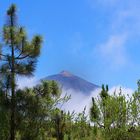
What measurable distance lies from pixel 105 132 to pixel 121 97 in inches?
126

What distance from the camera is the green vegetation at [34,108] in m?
34.8

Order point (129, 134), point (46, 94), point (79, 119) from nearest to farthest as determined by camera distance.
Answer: point (129, 134) < point (46, 94) < point (79, 119)

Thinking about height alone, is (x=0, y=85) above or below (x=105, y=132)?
above

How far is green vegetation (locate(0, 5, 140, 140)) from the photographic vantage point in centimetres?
3475

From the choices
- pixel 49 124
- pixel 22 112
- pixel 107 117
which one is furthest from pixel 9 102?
pixel 107 117

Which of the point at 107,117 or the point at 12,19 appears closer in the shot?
the point at 107,117

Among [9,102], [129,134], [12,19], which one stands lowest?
[129,134]

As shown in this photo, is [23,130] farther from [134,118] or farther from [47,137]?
[134,118]

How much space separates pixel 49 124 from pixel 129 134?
22.3 feet

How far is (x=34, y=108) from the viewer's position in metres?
36.0

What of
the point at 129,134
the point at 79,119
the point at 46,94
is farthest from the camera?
the point at 79,119

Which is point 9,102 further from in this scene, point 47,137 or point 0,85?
point 47,137

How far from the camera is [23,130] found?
36.1 m

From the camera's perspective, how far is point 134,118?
34938 millimetres
